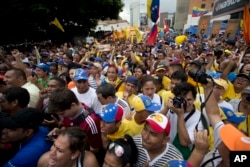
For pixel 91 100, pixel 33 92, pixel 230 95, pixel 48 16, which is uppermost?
pixel 33 92

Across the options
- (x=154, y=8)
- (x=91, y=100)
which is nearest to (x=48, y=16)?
(x=154, y=8)

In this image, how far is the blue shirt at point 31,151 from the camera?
2.29m

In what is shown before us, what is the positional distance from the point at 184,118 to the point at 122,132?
716mm

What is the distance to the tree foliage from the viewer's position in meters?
18.9

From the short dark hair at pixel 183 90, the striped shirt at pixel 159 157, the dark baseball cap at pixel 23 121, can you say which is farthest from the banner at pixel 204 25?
the dark baseball cap at pixel 23 121

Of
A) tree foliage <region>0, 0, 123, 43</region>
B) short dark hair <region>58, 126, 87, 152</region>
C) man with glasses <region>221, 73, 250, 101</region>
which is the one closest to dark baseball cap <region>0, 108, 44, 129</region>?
short dark hair <region>58, 126, 87, 152</region>

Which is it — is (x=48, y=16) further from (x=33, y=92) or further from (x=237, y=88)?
(x=237, y=88)

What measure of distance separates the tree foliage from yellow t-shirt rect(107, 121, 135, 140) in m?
17.7

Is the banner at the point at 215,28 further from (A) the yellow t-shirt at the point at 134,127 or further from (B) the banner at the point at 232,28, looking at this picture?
(A) the yellow t-shirt at the point at 134,127

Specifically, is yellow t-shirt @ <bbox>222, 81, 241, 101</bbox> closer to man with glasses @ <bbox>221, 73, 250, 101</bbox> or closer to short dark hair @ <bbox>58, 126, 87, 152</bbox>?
man with glasses @ <bbox>221, 73, 250, 101</bbox>

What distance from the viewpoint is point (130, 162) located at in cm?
222

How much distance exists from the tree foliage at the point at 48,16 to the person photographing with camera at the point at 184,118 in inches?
695

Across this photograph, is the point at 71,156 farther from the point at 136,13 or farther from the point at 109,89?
the point at 136,13

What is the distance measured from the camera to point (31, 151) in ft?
7.73
